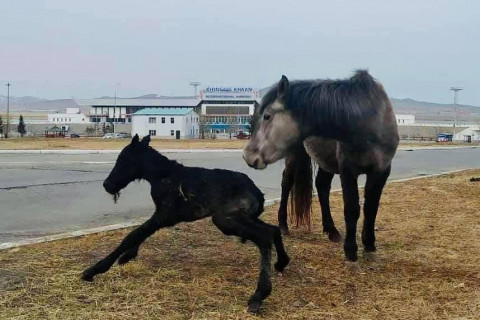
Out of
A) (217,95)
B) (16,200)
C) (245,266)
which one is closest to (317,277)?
(245,266)

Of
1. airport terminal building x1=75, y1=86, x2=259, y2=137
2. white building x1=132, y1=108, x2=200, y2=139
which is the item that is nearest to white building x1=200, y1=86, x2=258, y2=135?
airport terminal building x1=75, y1=86, x2=259, y2=137

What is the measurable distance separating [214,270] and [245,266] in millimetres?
334

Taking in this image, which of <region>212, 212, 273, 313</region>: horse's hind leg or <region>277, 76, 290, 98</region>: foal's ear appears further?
<region>277, 76, 290, 98</region>: foal's ear

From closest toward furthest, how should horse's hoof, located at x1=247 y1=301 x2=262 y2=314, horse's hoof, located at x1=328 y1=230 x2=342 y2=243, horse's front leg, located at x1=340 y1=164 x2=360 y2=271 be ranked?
horse's hoof, located at x1=247 y1=301 x2=262 y2=314, horse's front leg, located at x1=340 y1=164 x2=360 y2=271, horse's hoof, located at x1=328 y1=230 x2=342 y2=243

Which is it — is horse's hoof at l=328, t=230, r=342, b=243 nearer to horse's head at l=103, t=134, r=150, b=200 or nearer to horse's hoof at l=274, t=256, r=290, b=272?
horse's hoof at l=274, t=256, r=290, b=272

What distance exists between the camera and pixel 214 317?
12.8 feet

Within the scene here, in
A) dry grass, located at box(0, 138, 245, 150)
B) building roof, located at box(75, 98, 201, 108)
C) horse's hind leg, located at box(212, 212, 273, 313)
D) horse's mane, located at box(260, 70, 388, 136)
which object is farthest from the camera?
building roof, located at box(75, 98, 201, 108)

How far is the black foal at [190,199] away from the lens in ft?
14.4

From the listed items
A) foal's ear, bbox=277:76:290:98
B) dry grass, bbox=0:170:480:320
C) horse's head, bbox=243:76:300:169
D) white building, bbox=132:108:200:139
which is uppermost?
white building, bbox=132:108:200:139

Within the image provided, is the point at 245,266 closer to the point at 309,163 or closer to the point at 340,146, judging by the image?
the point at 340,146

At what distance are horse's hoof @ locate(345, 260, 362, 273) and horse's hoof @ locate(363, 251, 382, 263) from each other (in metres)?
0.43

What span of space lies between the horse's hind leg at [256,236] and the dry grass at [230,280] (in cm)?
14

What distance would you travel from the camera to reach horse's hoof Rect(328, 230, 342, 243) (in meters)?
6.75

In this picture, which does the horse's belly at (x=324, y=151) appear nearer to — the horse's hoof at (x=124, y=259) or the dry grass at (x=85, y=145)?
the horse's hoof at (x=124, y=259)
